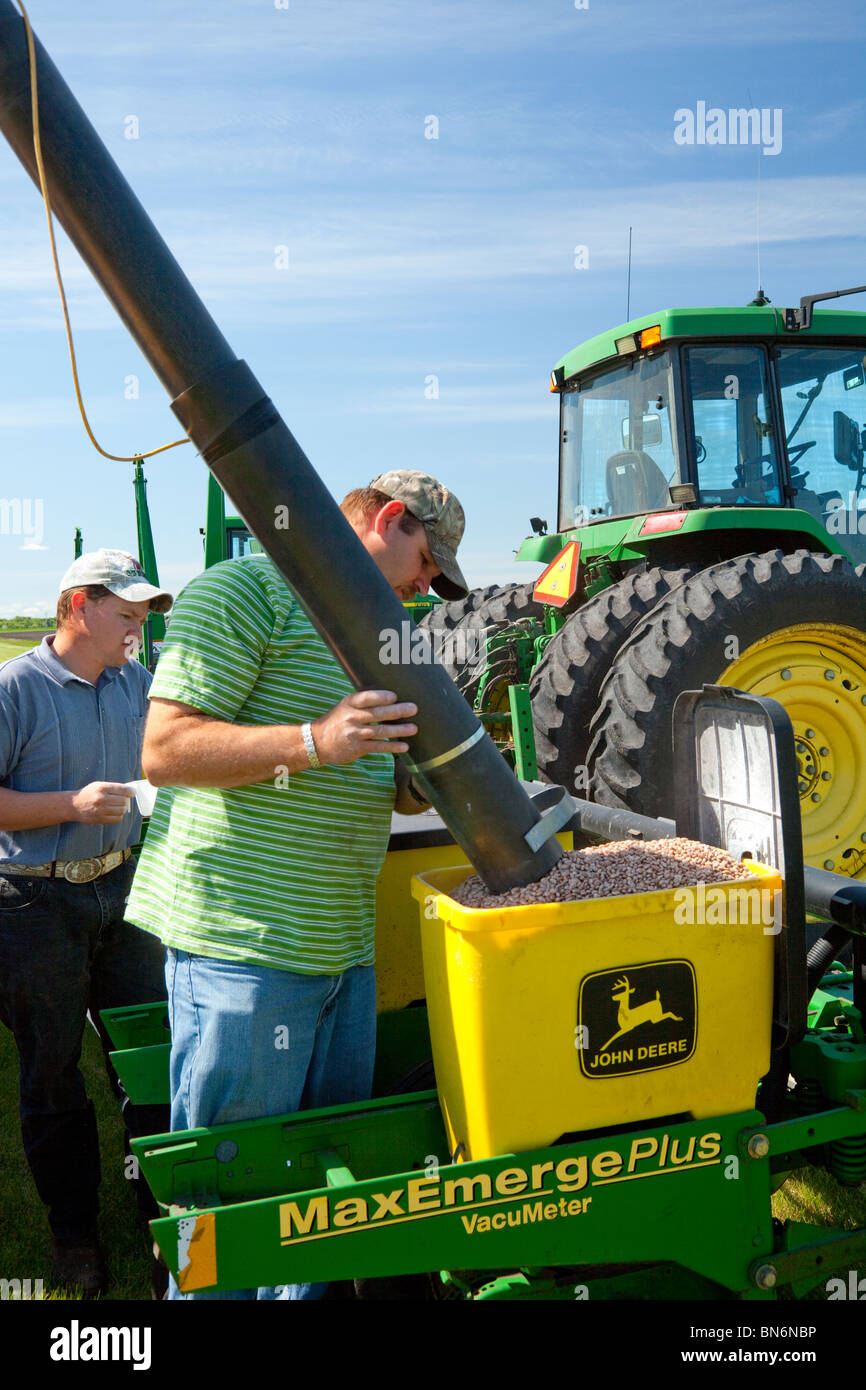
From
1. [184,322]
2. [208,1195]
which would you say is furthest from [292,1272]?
[184,322]

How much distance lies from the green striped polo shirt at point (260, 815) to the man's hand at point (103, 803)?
68 centimetres

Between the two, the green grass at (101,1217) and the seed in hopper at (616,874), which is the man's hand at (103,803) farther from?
the green grass at (101,1217)

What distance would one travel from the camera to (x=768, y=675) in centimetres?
471

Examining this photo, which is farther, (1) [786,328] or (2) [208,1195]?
(1) [786,328]

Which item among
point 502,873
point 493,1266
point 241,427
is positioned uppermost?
point 241,427

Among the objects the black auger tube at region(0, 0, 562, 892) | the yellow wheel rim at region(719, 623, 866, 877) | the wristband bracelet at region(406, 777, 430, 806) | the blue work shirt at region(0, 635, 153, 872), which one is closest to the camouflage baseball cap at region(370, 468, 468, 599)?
the black auger tube at region(0, 0, 562, 892)

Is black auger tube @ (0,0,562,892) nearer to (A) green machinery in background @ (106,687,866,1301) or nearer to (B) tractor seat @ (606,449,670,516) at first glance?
(A) green machinery in background @ (106,687,866,1301)

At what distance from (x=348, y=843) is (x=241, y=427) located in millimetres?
773

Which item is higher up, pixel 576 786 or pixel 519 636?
pixel 519 636

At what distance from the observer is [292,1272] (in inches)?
71.5

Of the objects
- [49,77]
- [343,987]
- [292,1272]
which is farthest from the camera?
[343,987]

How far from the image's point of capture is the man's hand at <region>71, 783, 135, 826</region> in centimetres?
271

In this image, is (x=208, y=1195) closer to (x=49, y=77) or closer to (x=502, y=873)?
(x=502, y=873)

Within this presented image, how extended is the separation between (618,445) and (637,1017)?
4.37 meters
